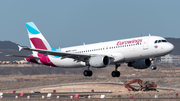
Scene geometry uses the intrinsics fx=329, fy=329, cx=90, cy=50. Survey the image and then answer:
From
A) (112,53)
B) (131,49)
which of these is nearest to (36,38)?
(112,53)

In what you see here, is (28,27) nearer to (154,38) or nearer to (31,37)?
(31,37)

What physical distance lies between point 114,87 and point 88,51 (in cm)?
1494

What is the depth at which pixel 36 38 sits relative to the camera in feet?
212

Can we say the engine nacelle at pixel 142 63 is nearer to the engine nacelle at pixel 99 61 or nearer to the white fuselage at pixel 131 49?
the white fuselage at pixel 131 49

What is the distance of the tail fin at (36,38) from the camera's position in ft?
210

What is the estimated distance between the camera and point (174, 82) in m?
83.2

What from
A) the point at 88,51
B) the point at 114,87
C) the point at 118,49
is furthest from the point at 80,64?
the point at 114,87

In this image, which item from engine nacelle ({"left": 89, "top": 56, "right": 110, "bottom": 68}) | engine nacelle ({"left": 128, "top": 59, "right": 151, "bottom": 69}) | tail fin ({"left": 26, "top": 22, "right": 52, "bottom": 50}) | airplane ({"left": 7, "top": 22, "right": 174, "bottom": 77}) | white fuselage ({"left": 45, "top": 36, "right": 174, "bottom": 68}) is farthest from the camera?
tail fin ({"left": 26, "top": 22, "right": 52, "bottom": 50})

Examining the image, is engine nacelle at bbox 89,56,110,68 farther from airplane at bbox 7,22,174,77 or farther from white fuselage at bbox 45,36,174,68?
white fuselage at bbox 45,36,174,68

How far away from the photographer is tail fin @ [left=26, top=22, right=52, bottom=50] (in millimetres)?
63938

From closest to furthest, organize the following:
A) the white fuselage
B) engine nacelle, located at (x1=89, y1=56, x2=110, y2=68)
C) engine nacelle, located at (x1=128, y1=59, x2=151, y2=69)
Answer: the white fuselage → engine nacelle, located at (x1=89, y1=56, x2=110, y2=68) → engine nacelle, located at (x1=128, y1=59, x2=151, y2=69)

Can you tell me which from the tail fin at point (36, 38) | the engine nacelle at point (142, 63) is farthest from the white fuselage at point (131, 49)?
the tail fin at point (36, 38)

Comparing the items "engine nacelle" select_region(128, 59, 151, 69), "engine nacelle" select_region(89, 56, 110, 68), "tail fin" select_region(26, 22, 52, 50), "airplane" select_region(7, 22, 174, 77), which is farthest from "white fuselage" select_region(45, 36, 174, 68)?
"tail fin" select_region(26, 22, 52, 50)

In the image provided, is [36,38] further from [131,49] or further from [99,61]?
[131,49]
